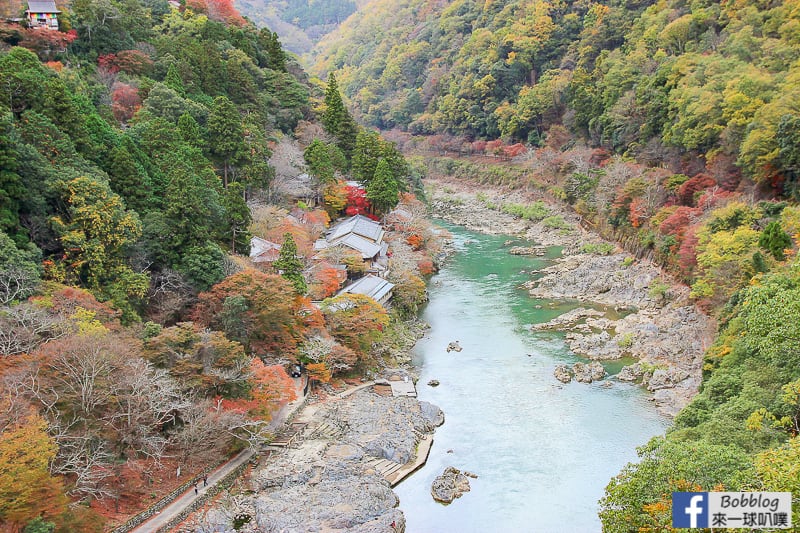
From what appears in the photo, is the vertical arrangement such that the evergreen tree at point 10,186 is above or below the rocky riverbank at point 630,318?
above

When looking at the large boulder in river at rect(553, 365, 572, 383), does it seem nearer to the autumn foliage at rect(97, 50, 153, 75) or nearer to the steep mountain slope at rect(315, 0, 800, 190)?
the steep mountain slope at rect(315, 0, 800, 190)

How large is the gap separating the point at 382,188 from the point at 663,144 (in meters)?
17.8

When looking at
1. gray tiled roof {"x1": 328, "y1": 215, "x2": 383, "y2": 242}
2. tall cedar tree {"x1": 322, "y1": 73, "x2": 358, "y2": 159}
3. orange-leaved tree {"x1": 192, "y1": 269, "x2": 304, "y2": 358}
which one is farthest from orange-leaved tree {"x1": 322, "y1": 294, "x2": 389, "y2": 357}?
tall cedar tree {"x1": 322, "y1": 73, "x2": 358, "y2": 159}

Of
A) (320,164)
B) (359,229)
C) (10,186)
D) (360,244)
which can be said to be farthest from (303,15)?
(10,186)

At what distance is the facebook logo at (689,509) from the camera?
8906 mm

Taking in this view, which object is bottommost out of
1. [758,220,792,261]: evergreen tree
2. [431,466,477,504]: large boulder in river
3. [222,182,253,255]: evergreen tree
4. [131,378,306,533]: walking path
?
[431,466,477,504]: large boulder in river

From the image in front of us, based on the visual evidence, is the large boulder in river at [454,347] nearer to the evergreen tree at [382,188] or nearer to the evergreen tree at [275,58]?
the evergreen tree at [382,188]

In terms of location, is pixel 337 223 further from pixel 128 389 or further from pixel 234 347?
pixel 128 389

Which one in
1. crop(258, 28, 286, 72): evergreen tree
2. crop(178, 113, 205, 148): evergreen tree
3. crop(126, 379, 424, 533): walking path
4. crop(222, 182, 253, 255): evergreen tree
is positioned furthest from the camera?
crop(258, 28, 286, 72): evergreen tree

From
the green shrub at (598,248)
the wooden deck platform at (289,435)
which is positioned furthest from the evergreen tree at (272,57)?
the wooden deck platform at (289,435)

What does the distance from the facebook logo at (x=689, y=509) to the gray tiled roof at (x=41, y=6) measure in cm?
3164

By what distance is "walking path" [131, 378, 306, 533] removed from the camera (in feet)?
47.8

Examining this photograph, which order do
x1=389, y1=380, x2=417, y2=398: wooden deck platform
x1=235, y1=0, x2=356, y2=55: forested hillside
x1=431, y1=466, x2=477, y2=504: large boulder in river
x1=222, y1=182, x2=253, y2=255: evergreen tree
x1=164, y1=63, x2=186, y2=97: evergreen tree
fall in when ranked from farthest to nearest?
x1=235, y1=0, x2=356, y2=55: forested hillside → x1=164, y1=63, x2=186, y2=97: evergreen tree → x1=222, y1=182, x2=253, y2=255: evergreen tree → x1=389, y1=380, x2=417, y2=398: wooden deck platform → x1=431, y1=466, x2=477, y2=504: large boulder in river

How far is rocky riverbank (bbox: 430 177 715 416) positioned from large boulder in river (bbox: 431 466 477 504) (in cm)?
744
